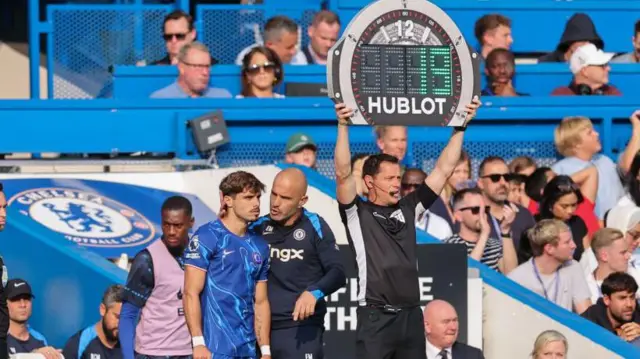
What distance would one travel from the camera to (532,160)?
14.3 metres

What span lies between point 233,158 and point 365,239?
13.4 ft

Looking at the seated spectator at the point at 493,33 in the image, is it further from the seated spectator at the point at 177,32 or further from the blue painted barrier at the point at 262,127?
the seated spectator at the point at 177,32

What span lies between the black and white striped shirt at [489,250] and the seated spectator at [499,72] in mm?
2346

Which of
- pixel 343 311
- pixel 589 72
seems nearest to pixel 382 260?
pixel 343 311

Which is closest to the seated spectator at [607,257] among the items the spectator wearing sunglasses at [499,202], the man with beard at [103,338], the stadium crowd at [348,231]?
the stadium crowd at [348,231]

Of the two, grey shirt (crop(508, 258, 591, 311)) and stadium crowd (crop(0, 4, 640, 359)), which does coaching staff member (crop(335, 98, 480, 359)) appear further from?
grey shirt (crop(508, 258, 591, 311))

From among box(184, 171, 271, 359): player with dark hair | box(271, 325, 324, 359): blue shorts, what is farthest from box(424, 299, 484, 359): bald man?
box(184, 171, 271, 359): player with dark hair

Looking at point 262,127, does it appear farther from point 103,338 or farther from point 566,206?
point 103,338

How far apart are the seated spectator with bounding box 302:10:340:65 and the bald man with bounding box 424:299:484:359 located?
439cm

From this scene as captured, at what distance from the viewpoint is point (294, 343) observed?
10.4 m

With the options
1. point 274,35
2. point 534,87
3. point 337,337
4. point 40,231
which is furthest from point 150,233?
point 534,87

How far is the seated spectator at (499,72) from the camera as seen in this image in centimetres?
1490

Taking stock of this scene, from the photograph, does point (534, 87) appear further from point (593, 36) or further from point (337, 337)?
point (337, 337)

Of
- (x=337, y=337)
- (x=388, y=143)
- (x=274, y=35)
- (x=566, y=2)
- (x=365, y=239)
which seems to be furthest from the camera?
(x=566, y=2)
